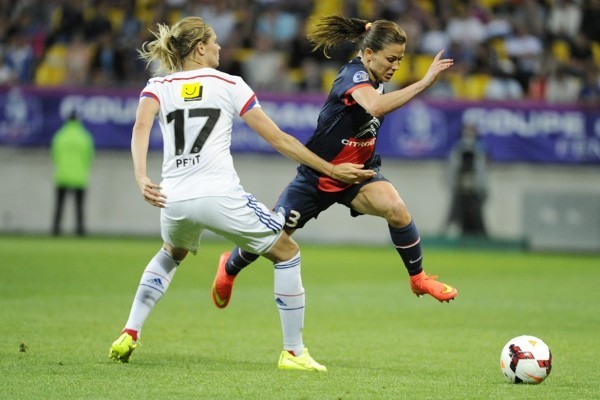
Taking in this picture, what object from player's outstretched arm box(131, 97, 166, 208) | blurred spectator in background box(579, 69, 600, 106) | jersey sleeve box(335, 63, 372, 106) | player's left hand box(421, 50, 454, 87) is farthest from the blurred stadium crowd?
player's outstretched arm box(131, 97, 166, 208)

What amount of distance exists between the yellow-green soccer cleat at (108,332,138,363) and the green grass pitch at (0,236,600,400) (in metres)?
0.08

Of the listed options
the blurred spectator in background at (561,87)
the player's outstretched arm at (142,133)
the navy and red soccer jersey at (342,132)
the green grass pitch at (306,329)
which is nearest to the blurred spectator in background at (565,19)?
the blurred spectator in background at (561,87)

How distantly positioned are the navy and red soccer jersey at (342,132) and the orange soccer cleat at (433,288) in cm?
89

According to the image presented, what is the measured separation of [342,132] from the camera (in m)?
8.56

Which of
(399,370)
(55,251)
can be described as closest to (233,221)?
(399,370)

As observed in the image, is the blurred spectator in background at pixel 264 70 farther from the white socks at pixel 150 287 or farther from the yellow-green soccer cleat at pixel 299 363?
the yellow-green soccer cleat at pixel 299 363

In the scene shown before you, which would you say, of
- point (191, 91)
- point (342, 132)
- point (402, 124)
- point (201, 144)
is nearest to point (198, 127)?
point (201, 144)

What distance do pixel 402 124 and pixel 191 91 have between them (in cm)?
1536

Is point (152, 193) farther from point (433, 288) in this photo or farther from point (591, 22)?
point (591, 22)

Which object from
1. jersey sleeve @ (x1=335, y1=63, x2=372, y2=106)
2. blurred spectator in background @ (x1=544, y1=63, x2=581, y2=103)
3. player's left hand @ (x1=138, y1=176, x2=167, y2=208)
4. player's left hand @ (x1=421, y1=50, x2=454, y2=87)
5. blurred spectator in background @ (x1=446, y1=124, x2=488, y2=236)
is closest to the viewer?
player's left hand @ (x1=138, y1=176, x2=167, y2=208)

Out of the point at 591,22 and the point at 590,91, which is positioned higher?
the point at 591,22

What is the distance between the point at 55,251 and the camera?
18438 mm

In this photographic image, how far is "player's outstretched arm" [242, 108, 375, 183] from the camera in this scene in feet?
23.6

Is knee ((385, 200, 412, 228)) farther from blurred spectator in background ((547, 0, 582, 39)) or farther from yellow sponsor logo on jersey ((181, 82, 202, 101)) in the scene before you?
blurred spectator in background ((547, 0, 582, 39))
